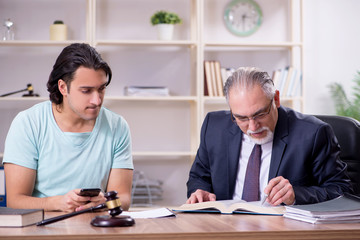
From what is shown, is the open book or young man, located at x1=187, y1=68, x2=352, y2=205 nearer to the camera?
the open book

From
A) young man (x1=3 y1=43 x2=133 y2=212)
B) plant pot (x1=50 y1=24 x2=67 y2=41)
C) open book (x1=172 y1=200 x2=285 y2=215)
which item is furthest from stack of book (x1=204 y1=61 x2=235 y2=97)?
open book (x1=172 y1=200 x2=285 y2=215)

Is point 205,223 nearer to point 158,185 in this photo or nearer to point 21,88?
point 158,185

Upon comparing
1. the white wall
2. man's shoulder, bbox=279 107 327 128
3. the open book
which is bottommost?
the open book

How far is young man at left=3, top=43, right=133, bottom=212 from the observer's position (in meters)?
1.98

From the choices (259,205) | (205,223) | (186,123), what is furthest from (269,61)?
(205,223)

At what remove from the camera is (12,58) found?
166 inches

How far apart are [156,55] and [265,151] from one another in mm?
2378

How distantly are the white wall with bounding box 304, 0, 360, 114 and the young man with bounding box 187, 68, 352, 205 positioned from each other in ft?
7.94

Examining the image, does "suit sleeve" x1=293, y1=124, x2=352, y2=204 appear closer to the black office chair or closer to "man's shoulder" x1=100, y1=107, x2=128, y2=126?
the black office chair

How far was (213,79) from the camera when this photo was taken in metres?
4.04

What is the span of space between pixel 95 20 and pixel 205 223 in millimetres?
2999

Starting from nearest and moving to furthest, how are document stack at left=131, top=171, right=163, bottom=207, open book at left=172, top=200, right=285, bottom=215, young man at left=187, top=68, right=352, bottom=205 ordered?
1. open book at left=172, top=200, right=285, bottom=215
2. young man at left=187, top=68, right=352, bottom=205
3. document stack at left=131, top=171, right=163, bottom=207

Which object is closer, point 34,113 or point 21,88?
point 34,113

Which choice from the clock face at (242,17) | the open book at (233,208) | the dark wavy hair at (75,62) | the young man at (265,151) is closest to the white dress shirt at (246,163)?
the young man at (265,151)
